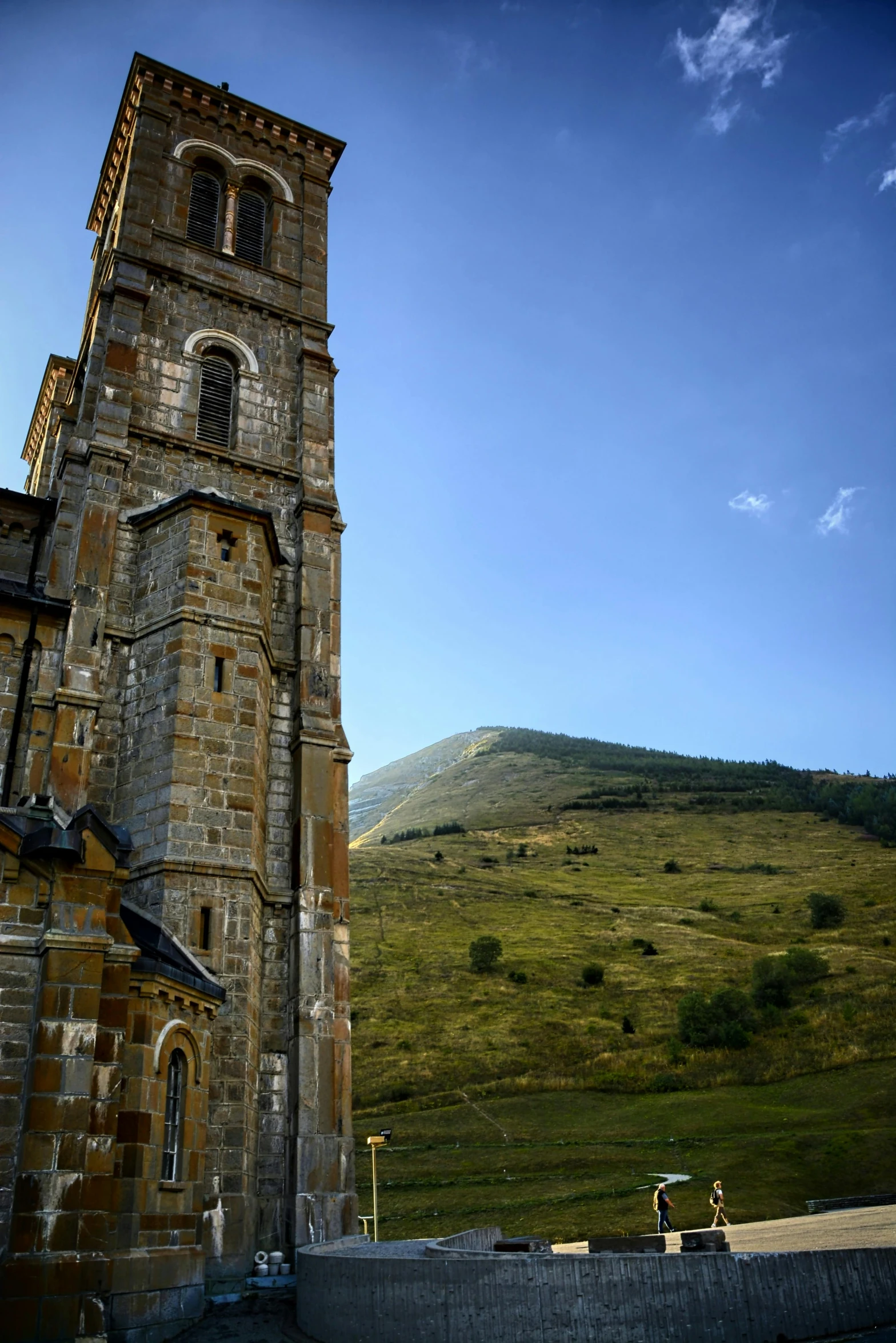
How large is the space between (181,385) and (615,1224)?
2473 cm

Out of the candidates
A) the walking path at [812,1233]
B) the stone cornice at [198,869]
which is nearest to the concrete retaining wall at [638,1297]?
the walking path at [812,1233]

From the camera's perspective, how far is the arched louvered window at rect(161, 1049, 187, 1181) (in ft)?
50.4

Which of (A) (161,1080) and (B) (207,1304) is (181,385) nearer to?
(A) (161,1080)

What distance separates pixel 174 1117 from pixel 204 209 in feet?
82.1

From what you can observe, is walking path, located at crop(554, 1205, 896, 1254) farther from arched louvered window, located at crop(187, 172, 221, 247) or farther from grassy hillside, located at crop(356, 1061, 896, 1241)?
arched louvered window, located at crop(187, 172, 221, 247)

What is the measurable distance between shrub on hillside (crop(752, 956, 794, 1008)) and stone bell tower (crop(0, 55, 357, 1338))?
163 ft

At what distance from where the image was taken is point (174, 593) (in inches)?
845

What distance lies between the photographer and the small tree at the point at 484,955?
Answer: 72.7 meters

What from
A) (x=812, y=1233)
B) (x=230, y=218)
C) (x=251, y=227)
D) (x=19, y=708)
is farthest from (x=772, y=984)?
(x=19, y=708)

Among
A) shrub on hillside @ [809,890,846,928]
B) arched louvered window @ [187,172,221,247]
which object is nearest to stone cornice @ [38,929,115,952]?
arched louvered window @ [187,172,221,247]

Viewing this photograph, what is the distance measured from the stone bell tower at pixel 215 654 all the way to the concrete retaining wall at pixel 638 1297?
4.64 m

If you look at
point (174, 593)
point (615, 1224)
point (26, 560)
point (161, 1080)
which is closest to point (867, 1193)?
point (615, 1224)

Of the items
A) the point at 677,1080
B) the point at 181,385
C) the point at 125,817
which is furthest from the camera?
the point at 677,1080

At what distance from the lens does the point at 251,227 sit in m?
30.3
